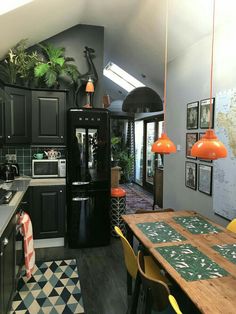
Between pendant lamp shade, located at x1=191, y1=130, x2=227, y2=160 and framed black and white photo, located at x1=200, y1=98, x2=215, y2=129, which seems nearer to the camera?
pendant lamp shade, located at x1=191, y1=130, x2=227, y2=160

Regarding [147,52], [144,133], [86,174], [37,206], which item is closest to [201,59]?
[147,52]

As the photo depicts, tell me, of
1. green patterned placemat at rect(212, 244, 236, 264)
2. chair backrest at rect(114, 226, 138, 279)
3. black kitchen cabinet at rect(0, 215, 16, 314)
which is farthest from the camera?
chair backrest at rect(114, 226, 138, 279)

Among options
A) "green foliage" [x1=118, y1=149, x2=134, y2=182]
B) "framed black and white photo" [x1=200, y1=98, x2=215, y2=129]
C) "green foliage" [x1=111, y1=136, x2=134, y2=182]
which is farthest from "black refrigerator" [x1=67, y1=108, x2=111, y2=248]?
"green foliage" [x1=118, y1=149, x2=134, y2=182]

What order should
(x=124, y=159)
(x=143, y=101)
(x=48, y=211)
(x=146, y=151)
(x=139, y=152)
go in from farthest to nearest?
(x=139, y=152)
(x=124, y=159)
(x=146, y=151)
(x=48, y=211)
(x=143, y=101)

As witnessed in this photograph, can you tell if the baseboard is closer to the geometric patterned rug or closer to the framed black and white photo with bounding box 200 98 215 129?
the geometric patterned rug

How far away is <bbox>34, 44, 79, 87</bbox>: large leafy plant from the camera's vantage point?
351 cm

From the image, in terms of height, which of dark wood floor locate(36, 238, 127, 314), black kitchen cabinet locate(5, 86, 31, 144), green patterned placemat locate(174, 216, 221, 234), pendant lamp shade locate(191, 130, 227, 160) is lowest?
dark wood floor locate(36, 238, 127, 314)

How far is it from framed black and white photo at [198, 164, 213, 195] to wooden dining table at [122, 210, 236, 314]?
732 millimetres

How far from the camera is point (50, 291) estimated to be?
261 centimetres

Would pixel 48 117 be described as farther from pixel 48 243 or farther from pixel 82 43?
pixel 48 243

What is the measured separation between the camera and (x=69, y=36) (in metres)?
4.07

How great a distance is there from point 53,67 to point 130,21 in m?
1.34

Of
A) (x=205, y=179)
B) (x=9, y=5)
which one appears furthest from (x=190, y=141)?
(x=9, y=5)

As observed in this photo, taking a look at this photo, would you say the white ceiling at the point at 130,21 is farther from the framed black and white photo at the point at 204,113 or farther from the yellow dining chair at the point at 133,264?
the yellow dining chair at the point at 133,264
